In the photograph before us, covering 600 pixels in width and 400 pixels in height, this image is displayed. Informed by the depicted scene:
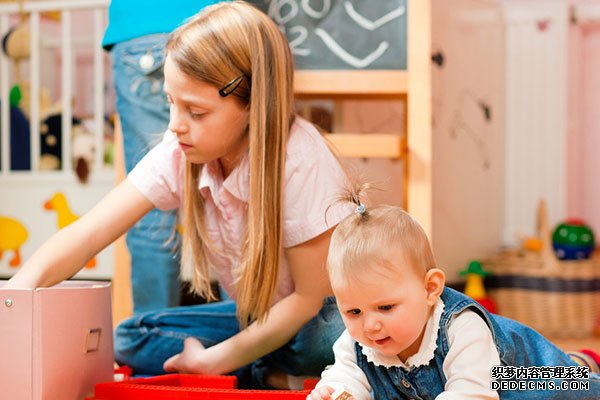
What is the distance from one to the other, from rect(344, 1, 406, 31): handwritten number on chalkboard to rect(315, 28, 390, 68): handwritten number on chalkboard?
39 mm

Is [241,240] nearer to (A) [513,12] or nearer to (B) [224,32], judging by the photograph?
(B) [224,32]

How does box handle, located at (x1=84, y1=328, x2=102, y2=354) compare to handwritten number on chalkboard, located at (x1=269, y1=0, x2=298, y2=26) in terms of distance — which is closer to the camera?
box handle, located at (x1=84, y1=328, x2=102, y2=354)

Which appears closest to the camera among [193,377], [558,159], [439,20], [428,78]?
[193,377]

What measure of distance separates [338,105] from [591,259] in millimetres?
744

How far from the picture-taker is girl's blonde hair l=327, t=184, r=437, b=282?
890 millimetres

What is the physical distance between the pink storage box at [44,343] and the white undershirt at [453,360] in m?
0.33

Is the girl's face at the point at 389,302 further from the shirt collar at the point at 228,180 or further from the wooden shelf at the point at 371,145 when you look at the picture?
the wooden shelf at the point at 371,145

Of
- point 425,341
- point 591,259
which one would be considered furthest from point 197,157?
point 591,259

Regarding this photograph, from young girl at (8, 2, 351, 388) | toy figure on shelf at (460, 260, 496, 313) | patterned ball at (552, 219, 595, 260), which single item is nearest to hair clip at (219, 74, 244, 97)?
young girl at (8, 2, 351, 388)

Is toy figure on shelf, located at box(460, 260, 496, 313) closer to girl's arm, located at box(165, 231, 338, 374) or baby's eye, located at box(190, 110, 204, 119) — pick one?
girl's arm, located at box(165, 231, 338, 374)

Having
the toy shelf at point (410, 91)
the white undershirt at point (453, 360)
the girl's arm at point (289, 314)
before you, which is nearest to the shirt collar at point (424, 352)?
the white undershirt at point (453, 360)

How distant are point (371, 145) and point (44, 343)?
76 cm

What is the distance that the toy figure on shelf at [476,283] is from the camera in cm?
213

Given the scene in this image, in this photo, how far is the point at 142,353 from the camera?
4.52 ft
